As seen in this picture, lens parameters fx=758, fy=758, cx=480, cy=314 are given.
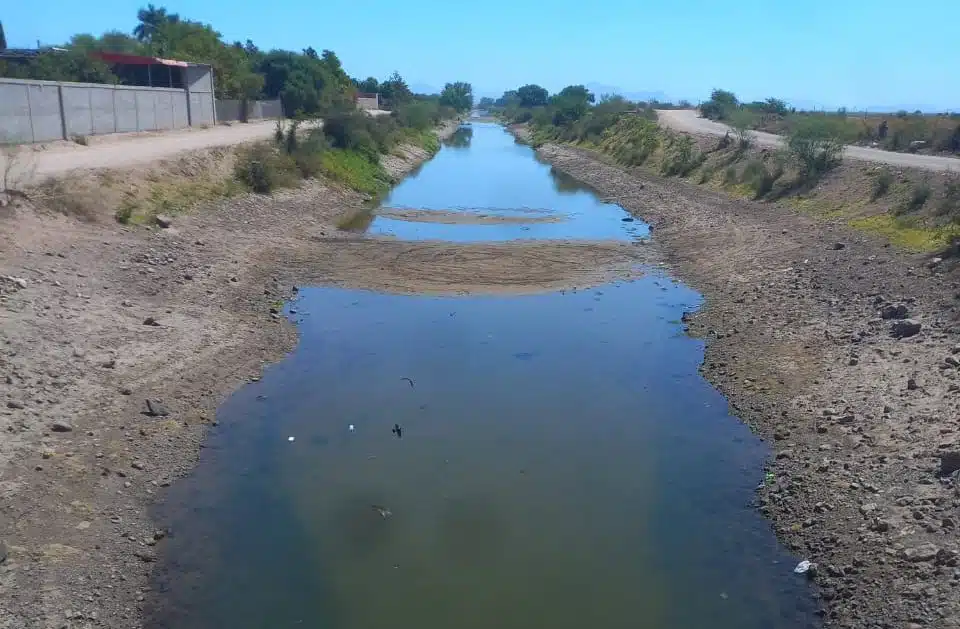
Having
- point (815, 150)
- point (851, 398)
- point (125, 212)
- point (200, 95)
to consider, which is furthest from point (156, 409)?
→ point (200, 95)

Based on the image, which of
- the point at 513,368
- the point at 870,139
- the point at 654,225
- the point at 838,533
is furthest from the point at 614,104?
the point at 838,533

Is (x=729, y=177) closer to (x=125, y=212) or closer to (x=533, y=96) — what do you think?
(x=125, y=212)

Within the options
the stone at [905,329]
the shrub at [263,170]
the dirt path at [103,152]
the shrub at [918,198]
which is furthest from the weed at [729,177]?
the dirt path at [103,152]

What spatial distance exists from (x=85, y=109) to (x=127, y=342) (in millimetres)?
23958

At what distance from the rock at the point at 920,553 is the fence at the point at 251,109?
51103mm

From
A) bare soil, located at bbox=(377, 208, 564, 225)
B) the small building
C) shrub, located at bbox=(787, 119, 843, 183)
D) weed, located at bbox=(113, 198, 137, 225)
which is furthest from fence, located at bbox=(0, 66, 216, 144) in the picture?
the small building

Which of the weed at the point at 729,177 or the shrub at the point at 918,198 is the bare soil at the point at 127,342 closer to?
the shrub at the point at 918,198

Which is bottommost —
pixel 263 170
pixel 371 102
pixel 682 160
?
pixel 263 170

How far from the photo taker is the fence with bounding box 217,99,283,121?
5184 cm

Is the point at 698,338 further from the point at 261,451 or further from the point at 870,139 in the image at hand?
the point at 870,139

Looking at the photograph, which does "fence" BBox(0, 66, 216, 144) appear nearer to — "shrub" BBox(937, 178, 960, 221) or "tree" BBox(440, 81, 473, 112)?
"shrub" BBox(937, 178, 960, 221)

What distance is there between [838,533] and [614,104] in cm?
7888

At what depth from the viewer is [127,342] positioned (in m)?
12.4

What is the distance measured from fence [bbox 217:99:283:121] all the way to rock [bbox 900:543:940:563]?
51103 millimetres
